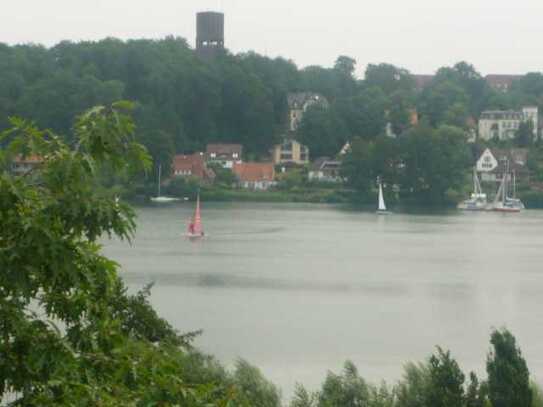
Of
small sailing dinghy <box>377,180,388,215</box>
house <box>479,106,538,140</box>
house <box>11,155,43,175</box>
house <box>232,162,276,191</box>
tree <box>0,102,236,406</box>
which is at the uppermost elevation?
house <box>479,106,538,140</box>

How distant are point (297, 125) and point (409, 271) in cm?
2916

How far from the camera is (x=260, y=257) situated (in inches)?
878

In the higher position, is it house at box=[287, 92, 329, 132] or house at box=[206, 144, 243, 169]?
house at box=[287, 92, 329, 132]

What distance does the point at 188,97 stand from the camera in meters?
47.8

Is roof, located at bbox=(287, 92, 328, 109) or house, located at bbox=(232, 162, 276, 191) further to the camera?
roof, located at bbox=(287, 92, 328, 109)

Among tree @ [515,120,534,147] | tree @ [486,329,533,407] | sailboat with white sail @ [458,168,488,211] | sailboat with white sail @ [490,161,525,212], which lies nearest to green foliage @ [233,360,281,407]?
tree @ [486,329,533,407]

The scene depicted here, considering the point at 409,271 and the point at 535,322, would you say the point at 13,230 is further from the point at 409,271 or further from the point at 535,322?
the point at 409,271

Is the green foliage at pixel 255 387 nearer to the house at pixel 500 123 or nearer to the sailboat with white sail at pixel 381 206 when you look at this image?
the sailboat with white sail at pixel 381 206

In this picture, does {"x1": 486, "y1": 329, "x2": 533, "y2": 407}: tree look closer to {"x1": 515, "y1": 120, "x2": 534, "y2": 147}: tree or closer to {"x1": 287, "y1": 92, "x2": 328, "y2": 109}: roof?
{"x1": 515, "y1": 120, "x2": 534, "y2": 147}: tree

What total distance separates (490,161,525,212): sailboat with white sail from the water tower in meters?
17.8

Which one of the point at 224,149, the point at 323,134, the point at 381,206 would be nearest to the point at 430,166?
the point at 381,206

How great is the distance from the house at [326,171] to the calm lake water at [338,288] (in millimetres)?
9796

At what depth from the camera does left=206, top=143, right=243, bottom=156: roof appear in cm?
4538

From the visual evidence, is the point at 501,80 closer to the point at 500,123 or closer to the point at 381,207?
the point at 500,123
